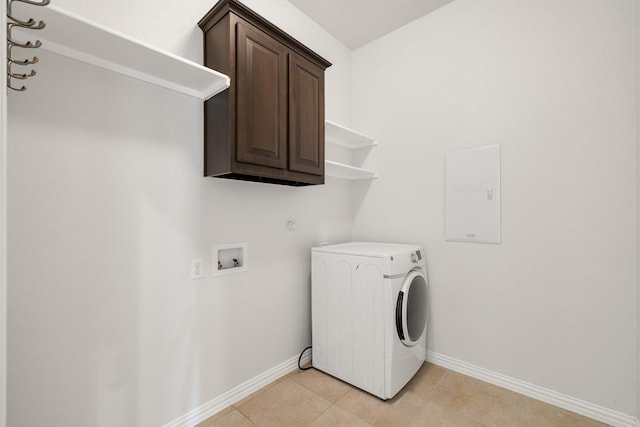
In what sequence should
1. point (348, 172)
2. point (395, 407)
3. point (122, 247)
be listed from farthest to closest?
point (348, 172) < point (395, 407) < point (122, 247)

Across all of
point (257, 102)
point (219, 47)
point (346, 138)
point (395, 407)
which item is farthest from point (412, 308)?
point (219, 47)

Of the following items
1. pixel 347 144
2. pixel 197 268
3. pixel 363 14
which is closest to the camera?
pixel 197 268

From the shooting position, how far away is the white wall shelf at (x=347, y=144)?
233cm

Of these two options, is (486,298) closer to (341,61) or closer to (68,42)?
(341,61)

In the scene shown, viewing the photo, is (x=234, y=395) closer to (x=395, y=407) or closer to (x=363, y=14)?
(x=395, y=407)

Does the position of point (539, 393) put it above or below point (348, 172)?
below

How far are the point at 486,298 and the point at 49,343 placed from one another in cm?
251

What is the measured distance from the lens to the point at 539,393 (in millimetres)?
1827

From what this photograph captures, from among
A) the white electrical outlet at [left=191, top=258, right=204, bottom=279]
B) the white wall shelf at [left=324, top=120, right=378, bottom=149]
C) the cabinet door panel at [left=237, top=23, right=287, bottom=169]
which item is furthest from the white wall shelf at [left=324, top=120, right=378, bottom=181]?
the white electrical outlet at [left=191, top=258, right=204, bottom=279]

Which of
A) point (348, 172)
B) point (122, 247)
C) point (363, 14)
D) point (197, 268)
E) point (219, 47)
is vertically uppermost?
point (363, 14)

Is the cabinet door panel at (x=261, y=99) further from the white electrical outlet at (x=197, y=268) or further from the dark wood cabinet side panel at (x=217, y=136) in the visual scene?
the white electrical outlet at (x=197, y=268)

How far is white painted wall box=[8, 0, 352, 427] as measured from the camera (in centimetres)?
114

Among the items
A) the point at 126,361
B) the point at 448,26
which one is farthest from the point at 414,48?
the point at 126,361

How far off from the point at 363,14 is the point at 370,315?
239cm
